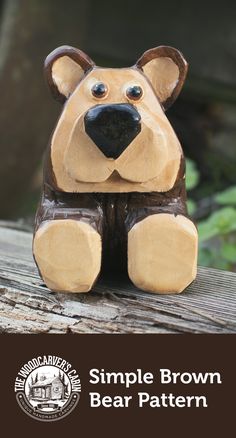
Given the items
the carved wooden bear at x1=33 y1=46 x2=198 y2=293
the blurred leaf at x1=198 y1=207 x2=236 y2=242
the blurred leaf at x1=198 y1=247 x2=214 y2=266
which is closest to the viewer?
the carved wooden bear at x1=33 y1=46 x2=198 y2=293

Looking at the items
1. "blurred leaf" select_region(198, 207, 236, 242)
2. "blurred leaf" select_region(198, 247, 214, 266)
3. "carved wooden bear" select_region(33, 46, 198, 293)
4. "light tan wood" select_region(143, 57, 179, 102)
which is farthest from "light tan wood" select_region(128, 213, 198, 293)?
"blurred leaf" select_region(198, 247, 214, 266)

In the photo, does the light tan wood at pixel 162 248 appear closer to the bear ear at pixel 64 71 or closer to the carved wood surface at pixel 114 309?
the carved wood surface at pixel 114 309

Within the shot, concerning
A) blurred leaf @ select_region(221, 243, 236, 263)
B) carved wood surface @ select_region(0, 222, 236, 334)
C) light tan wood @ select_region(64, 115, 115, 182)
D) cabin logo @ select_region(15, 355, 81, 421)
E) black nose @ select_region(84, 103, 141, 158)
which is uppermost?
black nose @ select_region(84, 103, 141, 158)

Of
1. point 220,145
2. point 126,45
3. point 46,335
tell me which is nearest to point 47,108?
point 126,45

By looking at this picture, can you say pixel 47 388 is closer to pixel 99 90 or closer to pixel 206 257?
pixel 99 90

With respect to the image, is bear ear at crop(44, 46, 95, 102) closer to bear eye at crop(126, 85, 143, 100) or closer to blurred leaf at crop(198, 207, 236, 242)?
bear eye at crop(126, 85, 143, 100)

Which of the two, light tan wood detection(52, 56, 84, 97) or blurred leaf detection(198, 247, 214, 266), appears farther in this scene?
blurred leaf detection(198, 247, 214, 266)

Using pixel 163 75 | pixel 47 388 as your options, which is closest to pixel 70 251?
pixel 47 388

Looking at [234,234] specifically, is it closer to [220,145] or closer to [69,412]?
[220,145]
